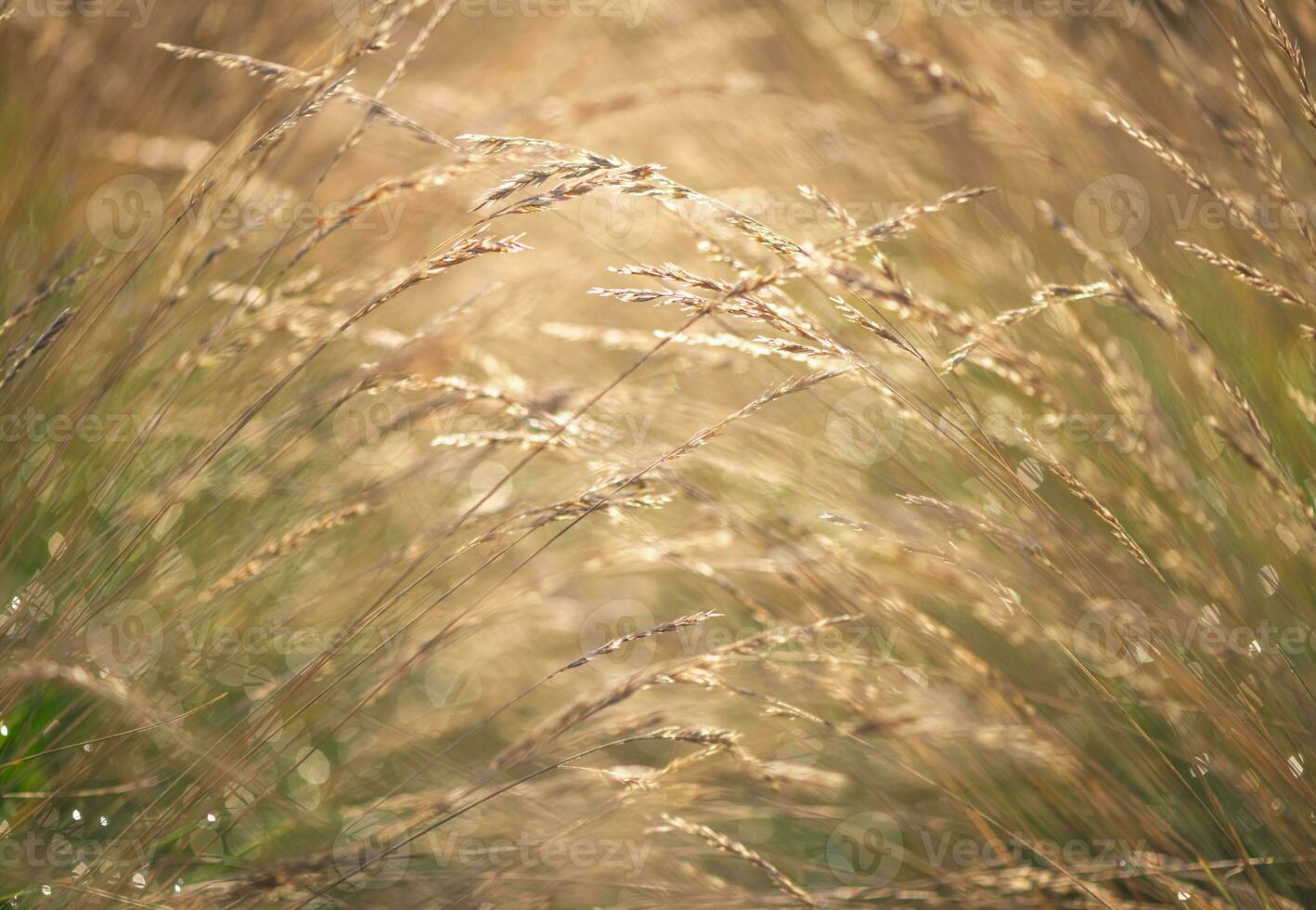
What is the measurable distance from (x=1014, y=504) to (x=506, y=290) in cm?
99

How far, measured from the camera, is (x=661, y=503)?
106 cm

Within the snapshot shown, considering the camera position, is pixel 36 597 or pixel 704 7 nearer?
pixel 36 597

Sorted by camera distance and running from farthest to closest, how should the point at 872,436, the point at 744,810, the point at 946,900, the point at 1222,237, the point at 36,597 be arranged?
the point at 1222,237 < the point at 872,436 < the point at 744,810 < the point at 946,900 < the point at 36,597

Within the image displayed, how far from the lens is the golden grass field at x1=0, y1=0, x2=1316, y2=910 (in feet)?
3.35

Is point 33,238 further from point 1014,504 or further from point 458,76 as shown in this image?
point 1014,504

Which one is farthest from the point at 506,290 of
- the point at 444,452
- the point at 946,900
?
the point at 946,900

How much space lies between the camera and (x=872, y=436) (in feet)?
5.75

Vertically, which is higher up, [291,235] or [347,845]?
[291,235]

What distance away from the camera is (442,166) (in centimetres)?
108

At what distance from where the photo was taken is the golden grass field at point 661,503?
1.02 metres

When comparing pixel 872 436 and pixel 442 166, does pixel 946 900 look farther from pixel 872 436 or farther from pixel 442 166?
pixel 442 166

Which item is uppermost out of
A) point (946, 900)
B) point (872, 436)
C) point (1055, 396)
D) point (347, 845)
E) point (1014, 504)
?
point (1055, 396)

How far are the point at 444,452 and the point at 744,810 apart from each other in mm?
635

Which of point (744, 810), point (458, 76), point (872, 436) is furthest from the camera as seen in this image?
point (458, 76)
